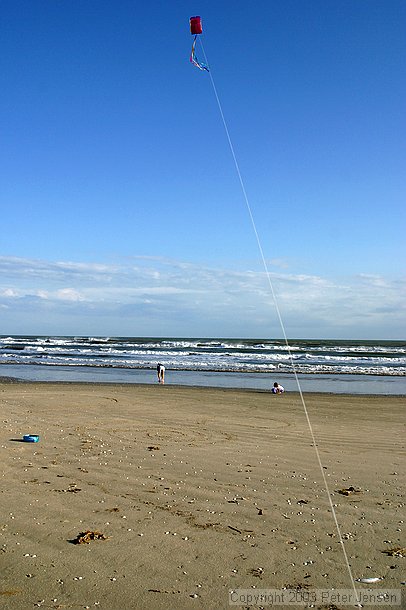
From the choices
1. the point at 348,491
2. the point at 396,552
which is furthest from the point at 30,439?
the point at 396,552

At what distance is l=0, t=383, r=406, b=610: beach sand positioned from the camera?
424cm

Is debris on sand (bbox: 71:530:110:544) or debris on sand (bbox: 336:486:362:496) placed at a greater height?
debris on sand (bbox: 71:530:110:544)

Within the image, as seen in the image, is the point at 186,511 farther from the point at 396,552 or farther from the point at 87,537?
the point at 396,552

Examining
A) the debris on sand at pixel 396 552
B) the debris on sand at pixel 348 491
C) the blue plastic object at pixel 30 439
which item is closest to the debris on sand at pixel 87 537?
the debris on sand at pixel 396 552

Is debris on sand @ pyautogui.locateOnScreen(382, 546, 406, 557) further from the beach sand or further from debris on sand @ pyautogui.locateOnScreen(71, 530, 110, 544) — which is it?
debris on sand @ pyautogui.locateOnScreen(71, 530, 110, 544)

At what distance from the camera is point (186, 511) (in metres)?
5.78

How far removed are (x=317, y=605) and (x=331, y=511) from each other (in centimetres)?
195

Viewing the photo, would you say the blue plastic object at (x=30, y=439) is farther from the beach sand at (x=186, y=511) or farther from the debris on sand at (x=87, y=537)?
the debris on sand at (x=87, y=537)

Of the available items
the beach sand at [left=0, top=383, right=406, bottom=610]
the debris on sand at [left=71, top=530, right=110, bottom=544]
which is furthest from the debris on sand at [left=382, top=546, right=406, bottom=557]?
the debris on sand at [left=71, top=530, right=110, bottom=544]

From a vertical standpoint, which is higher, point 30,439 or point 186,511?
point 30,439

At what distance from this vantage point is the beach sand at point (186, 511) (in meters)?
4.24

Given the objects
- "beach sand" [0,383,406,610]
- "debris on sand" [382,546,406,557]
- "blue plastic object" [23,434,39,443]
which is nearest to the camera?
"beach sand" [0,383,406,610]

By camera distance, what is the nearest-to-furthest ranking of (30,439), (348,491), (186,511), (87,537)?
(87,537)
(186,511)
(348,491)
(30,439)

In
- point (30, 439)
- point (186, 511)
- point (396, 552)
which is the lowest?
point (396, 552)
